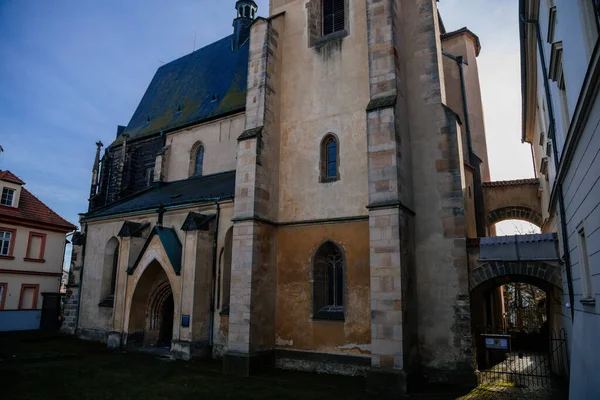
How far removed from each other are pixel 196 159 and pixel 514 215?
13.9 m

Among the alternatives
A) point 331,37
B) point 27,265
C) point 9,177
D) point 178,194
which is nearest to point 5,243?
point 27,265

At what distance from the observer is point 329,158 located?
13.0 metres

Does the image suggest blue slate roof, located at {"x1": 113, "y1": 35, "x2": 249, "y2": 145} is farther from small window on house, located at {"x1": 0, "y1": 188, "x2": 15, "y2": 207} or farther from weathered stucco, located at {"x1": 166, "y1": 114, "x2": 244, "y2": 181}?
small window on house, located at {"x1": 0, "y1": 188, "x2": 15, "y2": 207}

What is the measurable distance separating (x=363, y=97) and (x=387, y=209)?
395 cm

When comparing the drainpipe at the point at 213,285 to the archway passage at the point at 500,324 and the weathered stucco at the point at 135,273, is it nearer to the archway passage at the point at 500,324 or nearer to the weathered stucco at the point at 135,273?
the weathered stucco at the point at 135,273

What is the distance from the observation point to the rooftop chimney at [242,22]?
24.6 metres

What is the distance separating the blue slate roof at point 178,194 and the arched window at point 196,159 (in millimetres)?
475

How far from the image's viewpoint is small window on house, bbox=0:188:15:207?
22.2 m

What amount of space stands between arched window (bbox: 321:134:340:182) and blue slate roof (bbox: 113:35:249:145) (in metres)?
6.94

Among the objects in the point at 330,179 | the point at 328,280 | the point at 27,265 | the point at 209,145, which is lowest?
the point at 328,280

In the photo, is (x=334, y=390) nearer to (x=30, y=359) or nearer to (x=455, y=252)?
(x=455, y=252)

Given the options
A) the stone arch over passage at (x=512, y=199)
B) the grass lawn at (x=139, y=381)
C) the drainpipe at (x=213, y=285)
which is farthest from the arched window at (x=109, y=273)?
the stone arch over passage at (x=512, y=199)

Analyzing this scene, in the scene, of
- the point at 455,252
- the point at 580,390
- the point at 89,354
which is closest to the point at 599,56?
the point at 580,390

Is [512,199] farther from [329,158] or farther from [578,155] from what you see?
[578,155]
